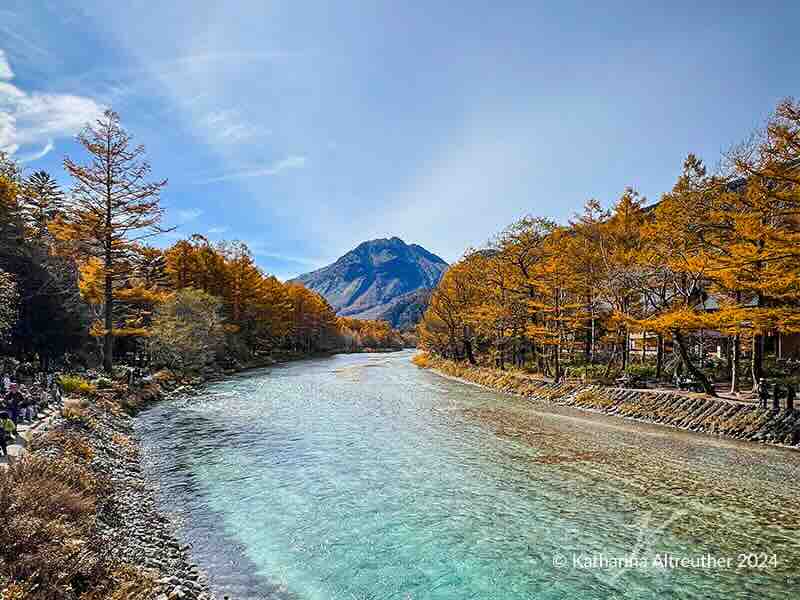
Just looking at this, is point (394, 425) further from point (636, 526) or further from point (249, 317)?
point (249, 317)

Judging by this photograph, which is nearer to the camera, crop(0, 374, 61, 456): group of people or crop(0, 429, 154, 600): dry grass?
crop(0, 429, 154, 600): dry grass

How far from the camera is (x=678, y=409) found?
21.0m

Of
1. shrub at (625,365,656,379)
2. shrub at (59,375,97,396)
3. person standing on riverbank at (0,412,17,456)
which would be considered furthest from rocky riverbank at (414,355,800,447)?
shrub at (59,375,97,396)

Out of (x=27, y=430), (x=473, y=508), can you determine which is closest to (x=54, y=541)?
(x=27, y=430)

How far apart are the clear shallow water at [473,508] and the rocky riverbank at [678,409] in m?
1.29

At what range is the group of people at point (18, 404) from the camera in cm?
1049

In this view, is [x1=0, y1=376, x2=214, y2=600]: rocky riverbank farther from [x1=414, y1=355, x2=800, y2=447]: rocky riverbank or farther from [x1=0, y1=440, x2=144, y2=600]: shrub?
[x1=414, y1=355, x2=800, y2=447]: rocky riverbank

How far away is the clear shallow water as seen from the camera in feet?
26.1

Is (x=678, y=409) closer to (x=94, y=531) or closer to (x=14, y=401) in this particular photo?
(x=94, y=531)

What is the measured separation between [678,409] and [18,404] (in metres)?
25.5

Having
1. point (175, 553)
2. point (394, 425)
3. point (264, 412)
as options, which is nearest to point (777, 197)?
point (394, 425)

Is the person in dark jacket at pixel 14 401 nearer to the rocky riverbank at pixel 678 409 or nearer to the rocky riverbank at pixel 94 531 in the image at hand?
the rocky riverbank at pixel 94 531

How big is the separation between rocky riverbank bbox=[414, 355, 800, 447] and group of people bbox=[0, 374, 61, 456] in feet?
78.1

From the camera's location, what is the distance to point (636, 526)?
32.8 ft
